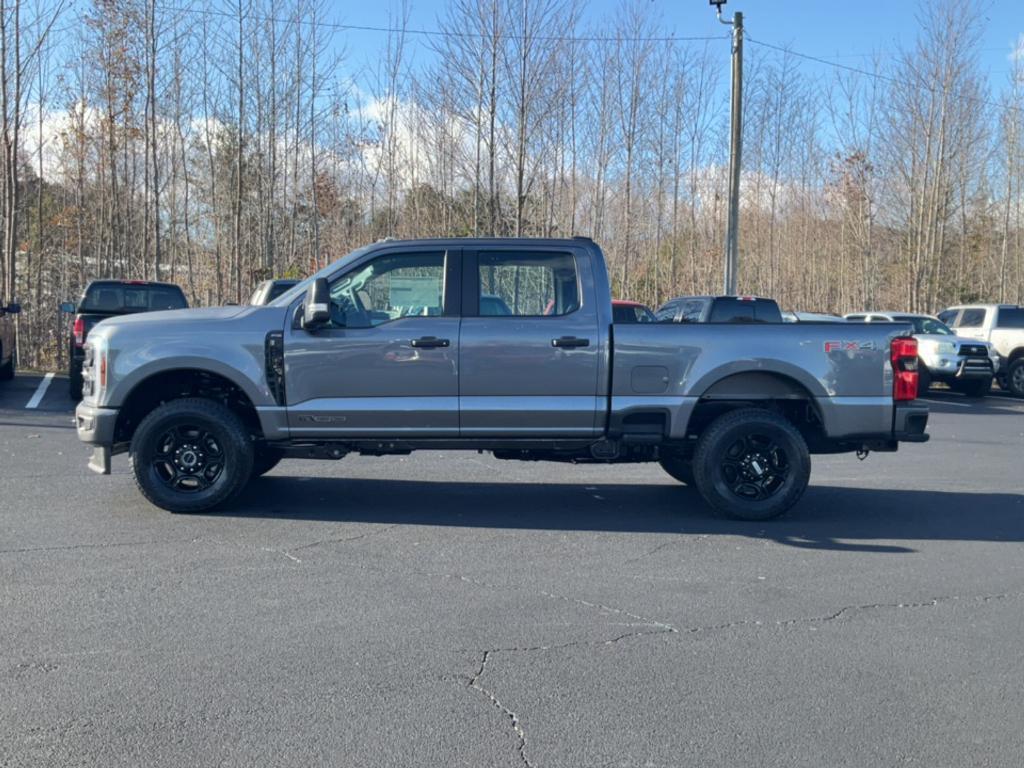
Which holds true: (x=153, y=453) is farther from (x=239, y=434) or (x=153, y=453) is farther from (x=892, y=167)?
(x=892, y=167)

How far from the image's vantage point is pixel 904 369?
7.64 meters

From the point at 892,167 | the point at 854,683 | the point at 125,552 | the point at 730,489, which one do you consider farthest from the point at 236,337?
the point at 892,167

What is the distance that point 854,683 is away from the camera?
4.46m

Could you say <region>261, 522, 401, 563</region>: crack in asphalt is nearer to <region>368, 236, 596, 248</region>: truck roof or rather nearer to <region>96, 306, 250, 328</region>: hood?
<region>96, 306, 250, 328</region>: hood

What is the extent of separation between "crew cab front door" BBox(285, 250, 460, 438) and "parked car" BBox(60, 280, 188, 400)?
26.8ft

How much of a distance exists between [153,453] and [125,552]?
1280mm

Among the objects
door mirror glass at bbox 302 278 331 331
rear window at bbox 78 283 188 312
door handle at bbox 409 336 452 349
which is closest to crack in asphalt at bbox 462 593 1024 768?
door handle at bbox 409 336 452 349

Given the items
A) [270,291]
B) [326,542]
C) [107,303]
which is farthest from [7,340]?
[326,542]

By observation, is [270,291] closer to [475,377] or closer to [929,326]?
[475,377]

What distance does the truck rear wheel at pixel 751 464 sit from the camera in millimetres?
7676

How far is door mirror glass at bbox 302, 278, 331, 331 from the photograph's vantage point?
7199mm

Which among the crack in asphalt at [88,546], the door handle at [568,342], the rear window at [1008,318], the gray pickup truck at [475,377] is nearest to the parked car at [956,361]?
the rear window at [1008,318]

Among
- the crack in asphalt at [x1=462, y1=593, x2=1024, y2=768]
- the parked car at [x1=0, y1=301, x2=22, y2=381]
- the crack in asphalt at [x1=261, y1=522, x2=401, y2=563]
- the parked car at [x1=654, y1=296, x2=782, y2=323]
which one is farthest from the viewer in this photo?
the parked car at [x1=0, y1=301, x2=22, y2=381]

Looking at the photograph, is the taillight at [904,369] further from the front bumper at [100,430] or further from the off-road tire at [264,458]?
the front bumper at [100,430]
